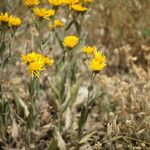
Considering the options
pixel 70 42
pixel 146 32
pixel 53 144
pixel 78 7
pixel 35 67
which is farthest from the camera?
pixel 146 32

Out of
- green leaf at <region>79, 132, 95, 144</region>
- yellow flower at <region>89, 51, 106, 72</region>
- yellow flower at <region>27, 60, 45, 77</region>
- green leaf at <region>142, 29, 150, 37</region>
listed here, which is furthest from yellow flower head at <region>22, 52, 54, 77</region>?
green leaf at <region>142, 29, 150, 37</region>

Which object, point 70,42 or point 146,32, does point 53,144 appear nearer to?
point 70,42

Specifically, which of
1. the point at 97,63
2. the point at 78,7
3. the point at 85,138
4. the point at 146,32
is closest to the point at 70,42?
the point at 78,7

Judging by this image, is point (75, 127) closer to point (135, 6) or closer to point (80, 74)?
point (80, 74)

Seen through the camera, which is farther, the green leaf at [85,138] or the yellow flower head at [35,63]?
the green leaf at [85,138]

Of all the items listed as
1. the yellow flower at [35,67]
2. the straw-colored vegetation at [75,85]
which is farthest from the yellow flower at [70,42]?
the yellow flower at [35,67]

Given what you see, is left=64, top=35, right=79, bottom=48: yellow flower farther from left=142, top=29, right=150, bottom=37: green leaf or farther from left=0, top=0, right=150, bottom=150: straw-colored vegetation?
left=142, top=29, right=150, bottom=37: green leaf

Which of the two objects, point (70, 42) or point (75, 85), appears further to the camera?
point (75, 85)

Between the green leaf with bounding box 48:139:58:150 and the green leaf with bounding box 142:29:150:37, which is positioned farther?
the green leaf with bounding box 142:29:150:37

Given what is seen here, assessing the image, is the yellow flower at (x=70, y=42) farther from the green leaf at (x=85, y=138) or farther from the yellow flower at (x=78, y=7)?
the green leaf at (x=85, y=138)

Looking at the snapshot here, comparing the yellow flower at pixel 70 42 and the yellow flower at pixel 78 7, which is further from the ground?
the yellow flower at pixel 78 7

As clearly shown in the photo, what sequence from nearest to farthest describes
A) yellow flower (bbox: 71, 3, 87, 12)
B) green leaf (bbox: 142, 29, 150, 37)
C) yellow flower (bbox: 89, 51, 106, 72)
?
yellow flower (bbox: 89, 51, 106, 72)
yellow flower (bbox: 71, 3, 87, 12)
green leaf (bbox: 142, 29, 150, 37)

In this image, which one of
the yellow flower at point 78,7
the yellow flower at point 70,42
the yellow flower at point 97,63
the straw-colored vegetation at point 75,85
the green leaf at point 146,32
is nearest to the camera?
the yellow flower at point 97,63

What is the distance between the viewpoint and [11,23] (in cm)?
277
